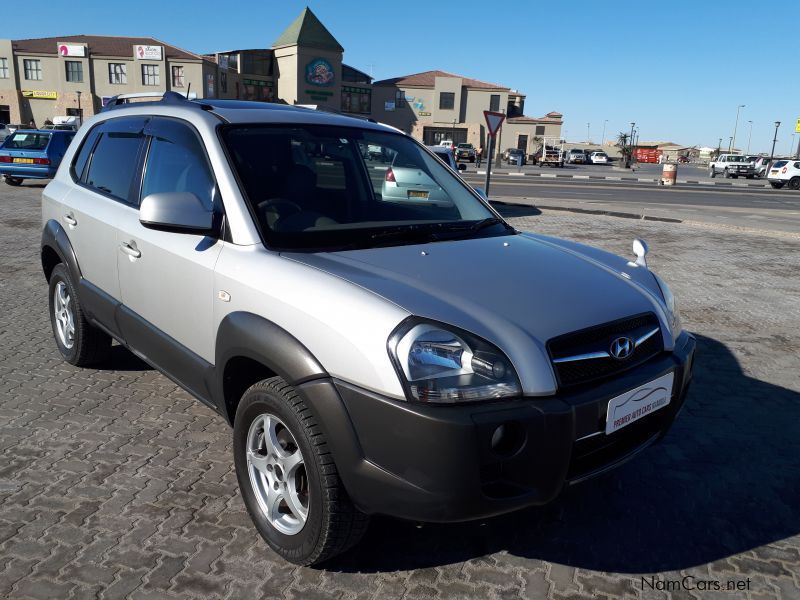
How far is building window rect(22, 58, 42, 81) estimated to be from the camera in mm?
61750

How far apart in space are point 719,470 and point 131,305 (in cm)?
336

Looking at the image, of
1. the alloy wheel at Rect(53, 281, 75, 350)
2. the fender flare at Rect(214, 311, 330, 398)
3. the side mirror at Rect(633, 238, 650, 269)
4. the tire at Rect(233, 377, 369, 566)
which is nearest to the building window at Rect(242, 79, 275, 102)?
the alloy wheel at Rect(53, 281, 75, 350)

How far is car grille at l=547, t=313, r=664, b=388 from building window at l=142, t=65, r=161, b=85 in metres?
66.9

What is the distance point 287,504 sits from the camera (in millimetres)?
2652

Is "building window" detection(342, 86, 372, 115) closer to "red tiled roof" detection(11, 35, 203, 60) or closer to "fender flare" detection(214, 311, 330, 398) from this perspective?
"red tiled roof" detection(11, 35, 203, 60)

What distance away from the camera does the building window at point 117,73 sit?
62.1m

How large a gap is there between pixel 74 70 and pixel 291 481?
70593mm

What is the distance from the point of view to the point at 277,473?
8.85 ft

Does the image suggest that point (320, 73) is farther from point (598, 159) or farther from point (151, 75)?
point (598, 159)

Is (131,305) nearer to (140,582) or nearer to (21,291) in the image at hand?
(140,582)

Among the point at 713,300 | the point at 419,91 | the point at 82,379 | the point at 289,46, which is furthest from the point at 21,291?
the point at 419,91

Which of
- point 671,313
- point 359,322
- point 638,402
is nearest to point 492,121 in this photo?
point 671,313

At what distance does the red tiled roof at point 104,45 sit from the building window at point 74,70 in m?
1.62

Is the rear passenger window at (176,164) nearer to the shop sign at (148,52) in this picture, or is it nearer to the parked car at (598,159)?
the shop sign at (148,52)
